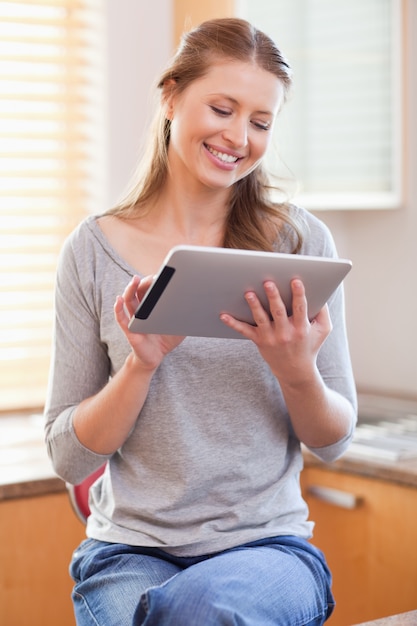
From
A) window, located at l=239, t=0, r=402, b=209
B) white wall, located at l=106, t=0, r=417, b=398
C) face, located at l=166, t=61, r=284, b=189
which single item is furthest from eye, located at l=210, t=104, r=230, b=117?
window, located at l=239, t=0, r=402, b=209

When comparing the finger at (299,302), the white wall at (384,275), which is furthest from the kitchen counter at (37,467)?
the finger at (299,302)

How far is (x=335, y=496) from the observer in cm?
211

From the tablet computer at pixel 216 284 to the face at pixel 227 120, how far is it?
9.7 inches

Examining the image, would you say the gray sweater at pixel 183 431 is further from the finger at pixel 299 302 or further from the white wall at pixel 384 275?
the white wall at pixel 384 275

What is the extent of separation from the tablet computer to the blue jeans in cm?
30

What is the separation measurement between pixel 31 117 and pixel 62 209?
230 millimetres

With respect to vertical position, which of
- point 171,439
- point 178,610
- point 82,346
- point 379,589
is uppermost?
point 82,346

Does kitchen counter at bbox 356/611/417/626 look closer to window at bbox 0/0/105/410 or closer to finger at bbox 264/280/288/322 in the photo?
finger at bbox 264/280/288/322

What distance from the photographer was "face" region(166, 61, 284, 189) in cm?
137

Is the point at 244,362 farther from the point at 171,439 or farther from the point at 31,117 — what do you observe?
the point at 31,117

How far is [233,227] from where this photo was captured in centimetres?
153

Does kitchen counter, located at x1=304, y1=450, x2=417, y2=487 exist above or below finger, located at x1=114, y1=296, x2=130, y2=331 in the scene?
below

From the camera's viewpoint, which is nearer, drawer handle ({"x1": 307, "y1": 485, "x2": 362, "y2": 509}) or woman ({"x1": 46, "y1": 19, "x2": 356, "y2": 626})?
woman ({"x1": 46, "y1": 19, "x2": 356, "y2": 626})

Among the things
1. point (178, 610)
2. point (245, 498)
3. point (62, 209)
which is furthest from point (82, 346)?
point (62, 209)
